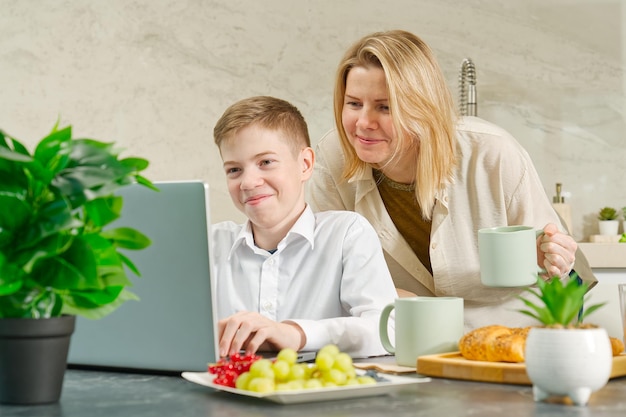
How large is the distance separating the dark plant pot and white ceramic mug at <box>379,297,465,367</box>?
1.70 ft

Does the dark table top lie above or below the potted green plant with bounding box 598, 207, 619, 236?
below

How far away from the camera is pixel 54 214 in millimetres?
1015

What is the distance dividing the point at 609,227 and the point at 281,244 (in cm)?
197

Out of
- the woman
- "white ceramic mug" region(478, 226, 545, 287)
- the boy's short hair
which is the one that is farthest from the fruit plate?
the woman

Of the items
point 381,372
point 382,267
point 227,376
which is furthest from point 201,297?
point 382,267

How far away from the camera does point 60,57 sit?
359 cm

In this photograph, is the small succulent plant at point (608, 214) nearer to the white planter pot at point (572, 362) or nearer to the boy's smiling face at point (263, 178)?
the boy's smiling face at point (263, 178)

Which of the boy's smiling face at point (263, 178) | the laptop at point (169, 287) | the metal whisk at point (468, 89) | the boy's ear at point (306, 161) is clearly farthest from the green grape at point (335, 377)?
the metal whisk at point (468, 89)

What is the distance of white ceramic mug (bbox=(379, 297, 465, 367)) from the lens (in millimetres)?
1371

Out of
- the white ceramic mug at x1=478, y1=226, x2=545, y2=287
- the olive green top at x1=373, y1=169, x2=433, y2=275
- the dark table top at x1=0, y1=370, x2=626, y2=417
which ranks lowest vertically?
the dark table top at x1=0, y1=370, x2=626, y2=417

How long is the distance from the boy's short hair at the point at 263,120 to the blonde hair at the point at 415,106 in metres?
0.24

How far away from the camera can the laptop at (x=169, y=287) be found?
123 centimetres

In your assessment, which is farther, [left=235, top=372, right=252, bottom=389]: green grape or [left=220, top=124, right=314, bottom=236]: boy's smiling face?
[left=220, top=124, right=314, bottom=236]: boy's smiling face

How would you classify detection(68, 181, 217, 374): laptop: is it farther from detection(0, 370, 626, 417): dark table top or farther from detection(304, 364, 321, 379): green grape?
detection(304, 364, 321, 379): green grape
